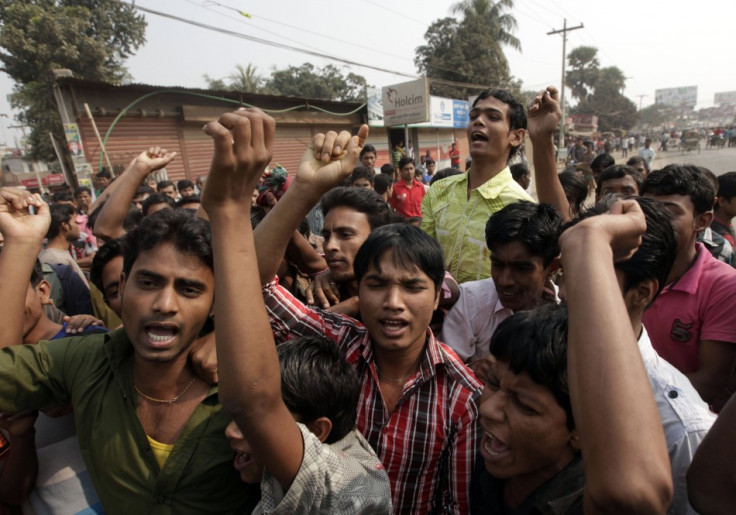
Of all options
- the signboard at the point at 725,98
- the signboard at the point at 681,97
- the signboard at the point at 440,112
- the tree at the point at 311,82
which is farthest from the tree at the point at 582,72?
the signboard at the point at 725,98

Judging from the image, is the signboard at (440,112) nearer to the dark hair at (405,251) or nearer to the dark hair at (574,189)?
the dark hair at (574,189)

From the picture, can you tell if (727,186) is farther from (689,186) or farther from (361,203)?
(361,203)

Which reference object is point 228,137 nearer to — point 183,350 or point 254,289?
point 254,289

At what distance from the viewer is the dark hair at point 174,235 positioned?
153 centimetres

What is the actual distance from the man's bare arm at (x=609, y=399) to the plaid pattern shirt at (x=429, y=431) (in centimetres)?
76

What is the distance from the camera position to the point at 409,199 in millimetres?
7000

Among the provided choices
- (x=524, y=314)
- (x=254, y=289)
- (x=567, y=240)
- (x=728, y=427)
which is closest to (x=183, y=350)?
(x=254, y=289)

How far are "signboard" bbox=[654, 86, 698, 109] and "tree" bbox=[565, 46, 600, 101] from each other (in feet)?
220

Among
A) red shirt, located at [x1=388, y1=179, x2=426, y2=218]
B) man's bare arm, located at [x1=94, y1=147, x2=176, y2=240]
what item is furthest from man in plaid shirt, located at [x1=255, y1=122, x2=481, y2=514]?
red shirt, located at [x1=388, y1=179, x2=426, y2=218]

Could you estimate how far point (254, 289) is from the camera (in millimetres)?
1062

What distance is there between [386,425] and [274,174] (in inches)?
87.3

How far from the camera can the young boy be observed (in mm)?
1001

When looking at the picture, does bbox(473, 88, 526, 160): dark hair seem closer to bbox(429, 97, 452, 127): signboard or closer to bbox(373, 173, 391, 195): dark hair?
bbox(373, 173, 391, 195): dark hair

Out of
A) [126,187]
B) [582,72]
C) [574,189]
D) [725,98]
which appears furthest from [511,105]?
[725,98]
